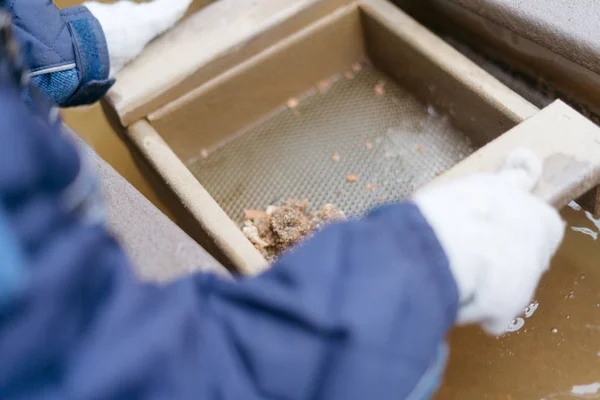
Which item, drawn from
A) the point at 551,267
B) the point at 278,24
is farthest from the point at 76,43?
the point at 551,267

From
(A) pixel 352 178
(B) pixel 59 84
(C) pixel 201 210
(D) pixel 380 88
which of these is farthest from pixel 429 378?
(D) pixel 380 88

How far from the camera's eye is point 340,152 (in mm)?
1420

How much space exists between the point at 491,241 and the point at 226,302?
0.32 m

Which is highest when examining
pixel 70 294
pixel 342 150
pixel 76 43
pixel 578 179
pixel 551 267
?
pixel 70 294

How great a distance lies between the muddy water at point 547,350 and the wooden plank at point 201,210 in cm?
48

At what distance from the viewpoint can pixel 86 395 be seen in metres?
0.45

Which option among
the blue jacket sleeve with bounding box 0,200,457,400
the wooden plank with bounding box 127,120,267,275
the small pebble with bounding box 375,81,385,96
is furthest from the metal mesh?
the blue jacket sleeve with bounding box 0,200,457,400

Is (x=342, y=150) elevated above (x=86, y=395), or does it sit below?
below

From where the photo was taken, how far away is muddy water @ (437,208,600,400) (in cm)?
113

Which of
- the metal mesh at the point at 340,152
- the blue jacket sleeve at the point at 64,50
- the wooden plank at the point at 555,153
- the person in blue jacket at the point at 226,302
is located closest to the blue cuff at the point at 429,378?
the person in blue jacket at the point at 226,302

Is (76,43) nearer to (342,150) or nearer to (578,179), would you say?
(342,150)

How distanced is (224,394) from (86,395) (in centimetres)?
12

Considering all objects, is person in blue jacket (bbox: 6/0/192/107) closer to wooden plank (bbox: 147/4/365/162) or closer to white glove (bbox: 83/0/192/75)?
white glove (bbox: 83/0/192/75)

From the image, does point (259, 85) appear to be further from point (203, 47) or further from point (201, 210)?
point (201, 210)
